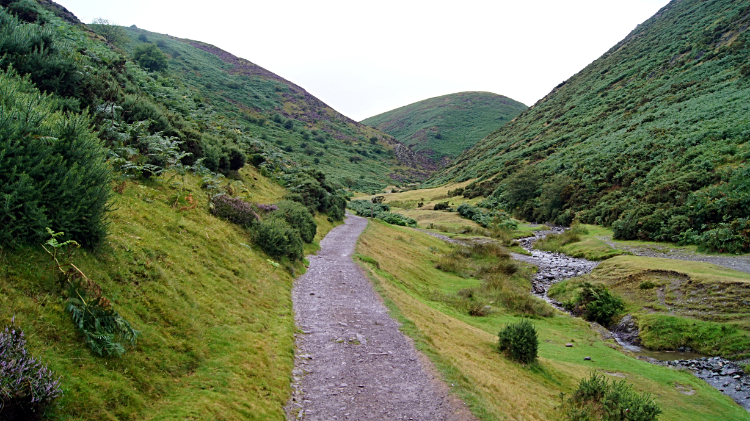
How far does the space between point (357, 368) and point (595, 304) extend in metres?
15.1

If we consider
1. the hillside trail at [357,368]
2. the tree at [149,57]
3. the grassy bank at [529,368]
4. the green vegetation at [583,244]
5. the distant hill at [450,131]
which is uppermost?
the distant hill at [450,131]

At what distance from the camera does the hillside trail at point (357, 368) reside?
269 inches

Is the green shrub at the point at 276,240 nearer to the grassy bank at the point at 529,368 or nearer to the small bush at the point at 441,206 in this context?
the grassy bank at the point at 529,368

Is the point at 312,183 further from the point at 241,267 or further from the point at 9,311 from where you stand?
the point at 9,311

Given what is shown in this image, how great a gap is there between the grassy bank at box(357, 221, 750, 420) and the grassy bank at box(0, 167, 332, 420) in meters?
3.87

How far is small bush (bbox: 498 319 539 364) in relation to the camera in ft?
37.7

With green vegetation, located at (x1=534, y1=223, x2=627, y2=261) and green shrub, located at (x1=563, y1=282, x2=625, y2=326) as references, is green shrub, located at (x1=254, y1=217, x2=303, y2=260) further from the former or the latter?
green vegetation, located at (x1=534, y1=223, x2=627, y2=261)

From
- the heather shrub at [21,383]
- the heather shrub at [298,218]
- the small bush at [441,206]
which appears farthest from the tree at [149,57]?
the heather shrub at [21,383]

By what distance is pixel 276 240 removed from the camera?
15375 millimetres

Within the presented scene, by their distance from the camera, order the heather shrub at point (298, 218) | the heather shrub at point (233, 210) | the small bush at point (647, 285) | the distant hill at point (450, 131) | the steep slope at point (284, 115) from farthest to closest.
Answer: the distant hill at point (450, 131) → the steep slope at point (284, 115) → the heather shrub at point (298, 218) → the small bush at point (647, 285) → the heather shrub at point (233, 210)

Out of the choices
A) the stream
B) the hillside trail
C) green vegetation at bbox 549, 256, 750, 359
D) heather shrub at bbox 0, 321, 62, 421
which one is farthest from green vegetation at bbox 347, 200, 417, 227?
heather shrub at bbox 0, 321, 62, 421

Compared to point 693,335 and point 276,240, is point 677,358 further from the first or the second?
point 276,240

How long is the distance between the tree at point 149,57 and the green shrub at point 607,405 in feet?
219

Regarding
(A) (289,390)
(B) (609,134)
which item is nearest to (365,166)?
(B) (609,134)
